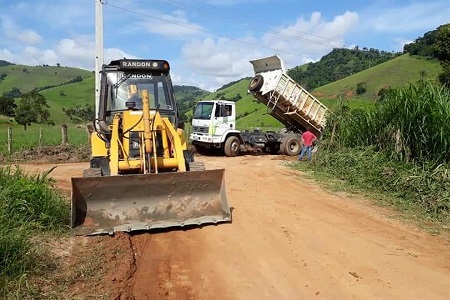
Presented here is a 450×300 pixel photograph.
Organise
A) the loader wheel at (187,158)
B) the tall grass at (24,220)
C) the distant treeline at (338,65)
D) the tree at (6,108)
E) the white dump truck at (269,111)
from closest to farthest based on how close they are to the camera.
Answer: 1. the tall grass at (24,220)
2. the loader wheel at (187,158)
3. the white dump truck at (269,111)
4. the tree at (6,108)
5. the distant treeline at (338,65)

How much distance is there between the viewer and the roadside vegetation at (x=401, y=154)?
28.6 feet

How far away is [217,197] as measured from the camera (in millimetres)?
6941

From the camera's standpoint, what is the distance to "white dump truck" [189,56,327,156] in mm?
16547

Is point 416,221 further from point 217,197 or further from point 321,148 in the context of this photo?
point 321,148

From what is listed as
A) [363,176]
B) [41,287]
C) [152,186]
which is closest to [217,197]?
Result: [152,186]

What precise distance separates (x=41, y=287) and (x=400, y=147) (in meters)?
8.89

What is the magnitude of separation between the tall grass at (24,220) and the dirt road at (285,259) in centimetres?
76

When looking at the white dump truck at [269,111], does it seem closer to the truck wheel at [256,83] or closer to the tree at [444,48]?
the truck wheel at [256,83]

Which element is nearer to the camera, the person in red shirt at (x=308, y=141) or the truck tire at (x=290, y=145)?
the person in red shirt at (x=308, y=141)

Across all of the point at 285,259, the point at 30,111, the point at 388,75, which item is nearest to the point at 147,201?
the point at 285,259

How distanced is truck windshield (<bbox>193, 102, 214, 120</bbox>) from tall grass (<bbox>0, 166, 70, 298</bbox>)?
10.7 meters

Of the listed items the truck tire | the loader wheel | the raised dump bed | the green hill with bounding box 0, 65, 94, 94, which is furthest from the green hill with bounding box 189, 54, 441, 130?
the green hill with bounding box 0, 65, 94, 94

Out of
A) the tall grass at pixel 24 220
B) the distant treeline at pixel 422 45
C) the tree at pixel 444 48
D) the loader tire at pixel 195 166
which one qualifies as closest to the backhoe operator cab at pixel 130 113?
the loader tire at pixel 195 166

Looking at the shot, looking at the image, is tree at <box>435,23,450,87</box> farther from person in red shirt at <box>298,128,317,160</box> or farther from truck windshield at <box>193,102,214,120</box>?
truck windshield at <box>193,102,214,120</box>
